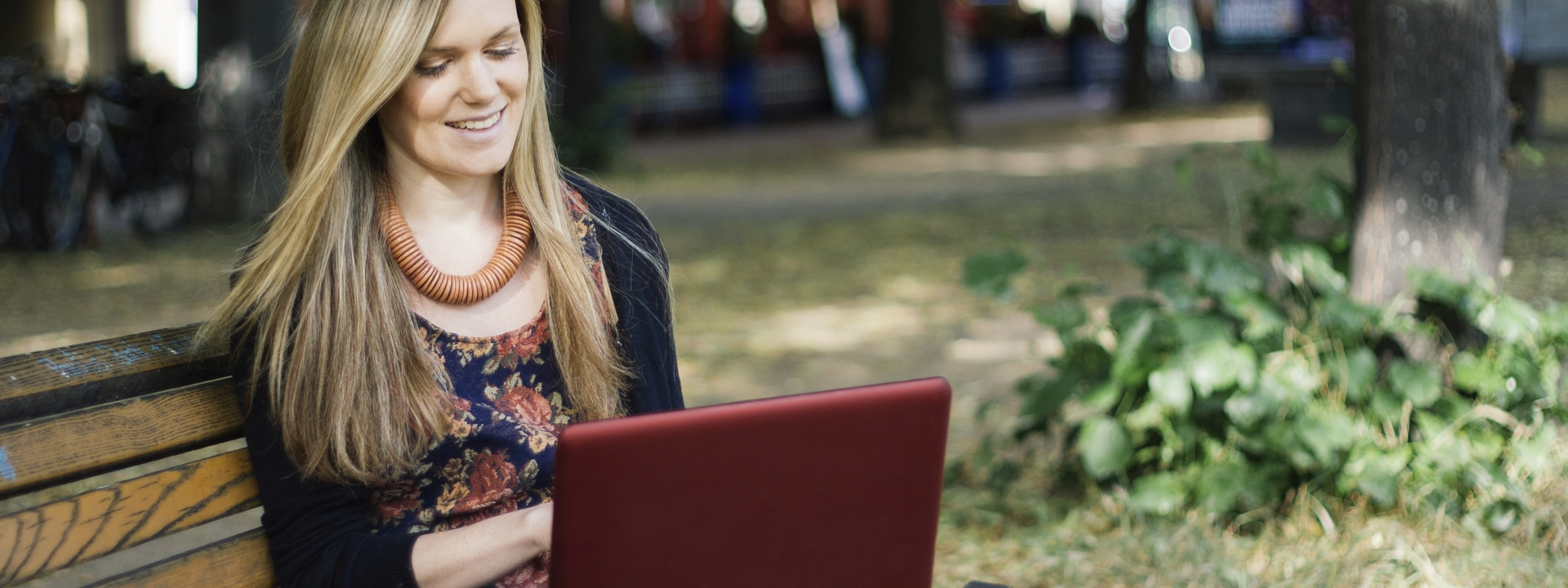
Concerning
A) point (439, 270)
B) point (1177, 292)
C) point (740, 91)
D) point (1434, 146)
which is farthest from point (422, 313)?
point (740, 91)

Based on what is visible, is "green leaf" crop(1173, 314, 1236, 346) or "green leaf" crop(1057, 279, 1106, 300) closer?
"green leaf" crop(1173, 314, 1236, 346)

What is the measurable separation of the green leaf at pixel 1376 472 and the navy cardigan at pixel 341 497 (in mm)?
2072

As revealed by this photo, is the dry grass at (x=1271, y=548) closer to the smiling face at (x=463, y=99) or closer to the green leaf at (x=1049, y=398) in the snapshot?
the green leaf at (x=1049, y=398)

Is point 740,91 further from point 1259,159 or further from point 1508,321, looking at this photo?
point 1508,321

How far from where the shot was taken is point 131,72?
1060cm

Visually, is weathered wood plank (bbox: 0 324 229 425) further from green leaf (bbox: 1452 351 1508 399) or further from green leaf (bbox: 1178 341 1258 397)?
green leaf (bbox: 1452 351 1508 399)

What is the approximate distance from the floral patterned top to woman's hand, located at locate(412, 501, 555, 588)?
0.43 feet

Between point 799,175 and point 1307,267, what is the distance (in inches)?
442

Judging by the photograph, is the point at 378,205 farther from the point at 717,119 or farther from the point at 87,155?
the point at 717,119

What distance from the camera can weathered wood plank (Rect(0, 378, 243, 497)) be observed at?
5.37ft

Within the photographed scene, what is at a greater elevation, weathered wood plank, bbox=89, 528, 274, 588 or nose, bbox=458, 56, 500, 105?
nose, bbox=458, 56, 500, 105

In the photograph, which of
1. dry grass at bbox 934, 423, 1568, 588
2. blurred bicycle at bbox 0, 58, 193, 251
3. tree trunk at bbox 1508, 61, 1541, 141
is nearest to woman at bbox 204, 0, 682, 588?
dry grass at bbox 934, 423, 1568, 588

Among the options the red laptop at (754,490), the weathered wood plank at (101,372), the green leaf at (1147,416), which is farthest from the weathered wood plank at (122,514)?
the green leaf at (1147,416)

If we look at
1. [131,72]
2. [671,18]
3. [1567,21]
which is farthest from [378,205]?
[671,18]
